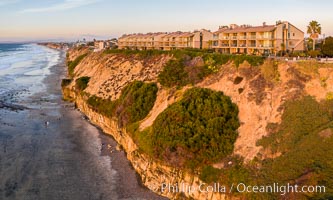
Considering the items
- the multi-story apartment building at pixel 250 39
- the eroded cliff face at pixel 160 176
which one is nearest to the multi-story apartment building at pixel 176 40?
the multi-story apartment building at pixel 250 39

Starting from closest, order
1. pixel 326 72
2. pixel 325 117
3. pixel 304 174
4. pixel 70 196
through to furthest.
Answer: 1. pixel 304 174
2. pixel 70 196
3. pixel 325 117
4. pixel 326 72

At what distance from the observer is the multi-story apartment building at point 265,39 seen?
50344 millimetres

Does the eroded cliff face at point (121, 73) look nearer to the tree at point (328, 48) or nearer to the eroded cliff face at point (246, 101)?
the eroded cliff face at point (246, 101)

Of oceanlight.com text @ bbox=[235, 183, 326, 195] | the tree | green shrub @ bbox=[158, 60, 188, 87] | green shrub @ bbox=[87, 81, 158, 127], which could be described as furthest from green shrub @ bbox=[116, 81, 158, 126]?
the tree

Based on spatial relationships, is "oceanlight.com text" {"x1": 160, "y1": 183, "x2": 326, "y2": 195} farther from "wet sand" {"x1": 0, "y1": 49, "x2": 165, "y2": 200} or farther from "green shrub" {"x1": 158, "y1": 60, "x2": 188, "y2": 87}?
"green shrub" {"x1": 158, "y1": 60, "x2": 188, "y2": 87}

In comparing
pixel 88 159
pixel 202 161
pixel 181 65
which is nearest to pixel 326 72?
pixel 202 161

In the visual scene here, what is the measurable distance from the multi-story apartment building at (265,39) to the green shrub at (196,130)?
18270mm

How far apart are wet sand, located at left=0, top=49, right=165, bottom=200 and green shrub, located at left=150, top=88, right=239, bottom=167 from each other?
4.33m

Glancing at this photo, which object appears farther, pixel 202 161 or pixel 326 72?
pixel 326 72

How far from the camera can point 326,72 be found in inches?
1388

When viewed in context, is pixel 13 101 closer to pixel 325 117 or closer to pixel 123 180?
pixel 123 180

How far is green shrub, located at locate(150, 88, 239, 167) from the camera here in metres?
30.2

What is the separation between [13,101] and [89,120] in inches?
911

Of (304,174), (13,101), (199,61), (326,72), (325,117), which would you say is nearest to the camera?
(304,174)
